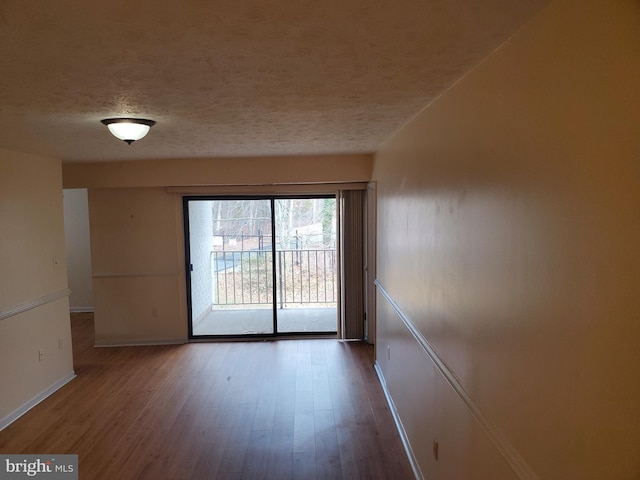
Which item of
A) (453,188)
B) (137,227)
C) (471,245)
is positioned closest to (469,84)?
(453,188)

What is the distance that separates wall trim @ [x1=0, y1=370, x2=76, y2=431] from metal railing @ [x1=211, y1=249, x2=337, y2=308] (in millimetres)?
2143

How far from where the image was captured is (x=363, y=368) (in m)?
4.70

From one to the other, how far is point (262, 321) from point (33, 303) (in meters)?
2.81

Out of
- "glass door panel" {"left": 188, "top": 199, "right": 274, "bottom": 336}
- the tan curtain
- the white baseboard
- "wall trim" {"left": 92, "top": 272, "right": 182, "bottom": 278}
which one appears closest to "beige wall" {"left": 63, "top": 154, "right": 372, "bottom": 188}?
the tan curtain

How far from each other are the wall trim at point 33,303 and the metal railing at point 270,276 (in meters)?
2.02

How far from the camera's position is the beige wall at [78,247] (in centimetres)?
738

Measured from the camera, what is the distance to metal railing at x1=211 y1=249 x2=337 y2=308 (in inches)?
230

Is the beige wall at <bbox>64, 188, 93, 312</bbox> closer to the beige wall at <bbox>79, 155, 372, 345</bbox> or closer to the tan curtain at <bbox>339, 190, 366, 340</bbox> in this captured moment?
the beige wall at <bbox>79, 155, 372, 345</bbox>

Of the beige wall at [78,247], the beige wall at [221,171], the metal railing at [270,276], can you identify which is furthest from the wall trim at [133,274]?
the beige wall at [78,247]

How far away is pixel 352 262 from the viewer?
18.1 feet

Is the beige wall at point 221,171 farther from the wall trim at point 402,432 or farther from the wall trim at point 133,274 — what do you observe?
the wall trim at point 402,432

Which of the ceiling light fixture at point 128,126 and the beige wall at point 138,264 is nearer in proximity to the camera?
the ceiling light fixture at point 128,126

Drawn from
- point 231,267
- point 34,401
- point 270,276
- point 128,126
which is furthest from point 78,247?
point 128,126

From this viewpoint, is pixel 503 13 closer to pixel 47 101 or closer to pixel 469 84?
pixel 469 84
